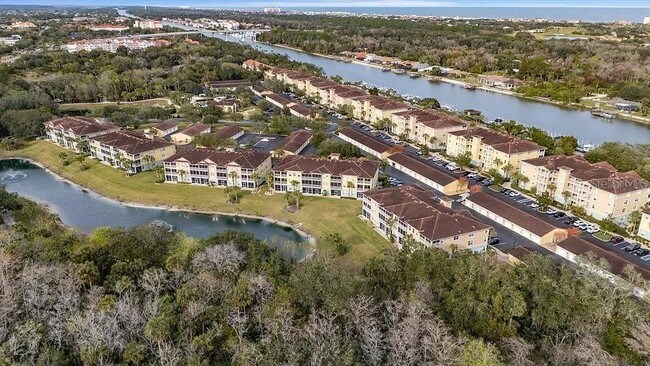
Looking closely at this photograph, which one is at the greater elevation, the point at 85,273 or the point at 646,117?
the point at 85,273

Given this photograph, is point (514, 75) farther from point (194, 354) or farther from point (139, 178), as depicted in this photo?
point (194, 354)

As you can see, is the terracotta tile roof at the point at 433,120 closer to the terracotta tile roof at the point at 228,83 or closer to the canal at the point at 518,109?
the canal at the point at 518,109

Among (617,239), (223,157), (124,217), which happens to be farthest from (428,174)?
(124,217)

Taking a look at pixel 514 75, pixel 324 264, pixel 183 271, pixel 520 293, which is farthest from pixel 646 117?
pixel 183 271

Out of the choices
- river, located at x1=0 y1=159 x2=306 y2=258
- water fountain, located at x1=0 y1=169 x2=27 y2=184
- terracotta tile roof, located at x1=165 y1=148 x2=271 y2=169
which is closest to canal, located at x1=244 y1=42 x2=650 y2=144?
terracotta tile roof, located at x1=165 y1=148 x2=271 y2=169

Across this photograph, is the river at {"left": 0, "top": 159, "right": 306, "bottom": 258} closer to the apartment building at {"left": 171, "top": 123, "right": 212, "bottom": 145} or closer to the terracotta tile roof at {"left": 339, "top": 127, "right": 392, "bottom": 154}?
the apartment building at {"left": 171, "top": 123, "right": 212, "bottom": 145}

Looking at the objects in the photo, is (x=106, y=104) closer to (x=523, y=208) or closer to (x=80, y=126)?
(x=80, y=126)

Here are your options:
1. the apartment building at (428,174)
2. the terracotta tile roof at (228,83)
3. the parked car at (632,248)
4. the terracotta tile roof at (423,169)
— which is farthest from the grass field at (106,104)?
the parked car at (632,248)
